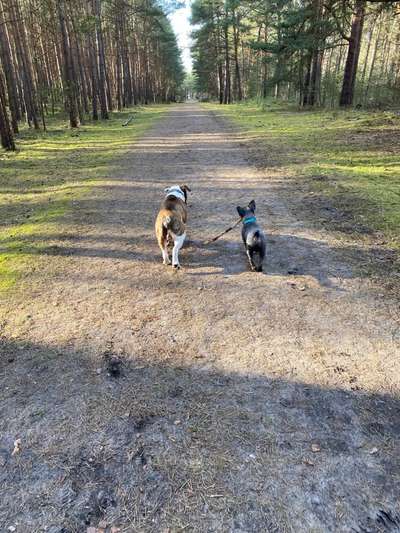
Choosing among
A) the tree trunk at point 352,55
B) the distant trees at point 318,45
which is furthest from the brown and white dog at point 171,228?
the tree trunk at point 352,55

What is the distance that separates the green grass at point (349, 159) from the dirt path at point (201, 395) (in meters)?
2.03

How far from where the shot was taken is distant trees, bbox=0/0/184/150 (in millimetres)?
18719

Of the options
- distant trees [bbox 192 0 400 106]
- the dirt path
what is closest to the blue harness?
the dirt path

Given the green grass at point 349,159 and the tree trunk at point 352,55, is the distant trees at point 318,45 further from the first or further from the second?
the green grass at point 349,159

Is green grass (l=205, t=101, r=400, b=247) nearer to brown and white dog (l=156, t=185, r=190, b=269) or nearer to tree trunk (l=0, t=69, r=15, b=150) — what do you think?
brown and white dog (l=156, t=185, r=190, b=269)

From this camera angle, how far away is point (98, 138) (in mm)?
18125

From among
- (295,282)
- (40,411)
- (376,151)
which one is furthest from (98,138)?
(40,411)

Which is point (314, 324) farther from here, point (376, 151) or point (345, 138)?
point (345, 138)

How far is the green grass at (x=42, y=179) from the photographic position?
21.5ft

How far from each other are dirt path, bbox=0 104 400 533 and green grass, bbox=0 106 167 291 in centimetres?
82

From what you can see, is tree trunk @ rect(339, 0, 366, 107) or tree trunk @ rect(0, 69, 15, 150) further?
tree trunk @ rect(339, 0, 366, 107)

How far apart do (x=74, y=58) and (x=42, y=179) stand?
22510 millimetres

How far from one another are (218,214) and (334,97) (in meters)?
23.8

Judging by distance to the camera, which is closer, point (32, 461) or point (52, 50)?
point (32, 461)
